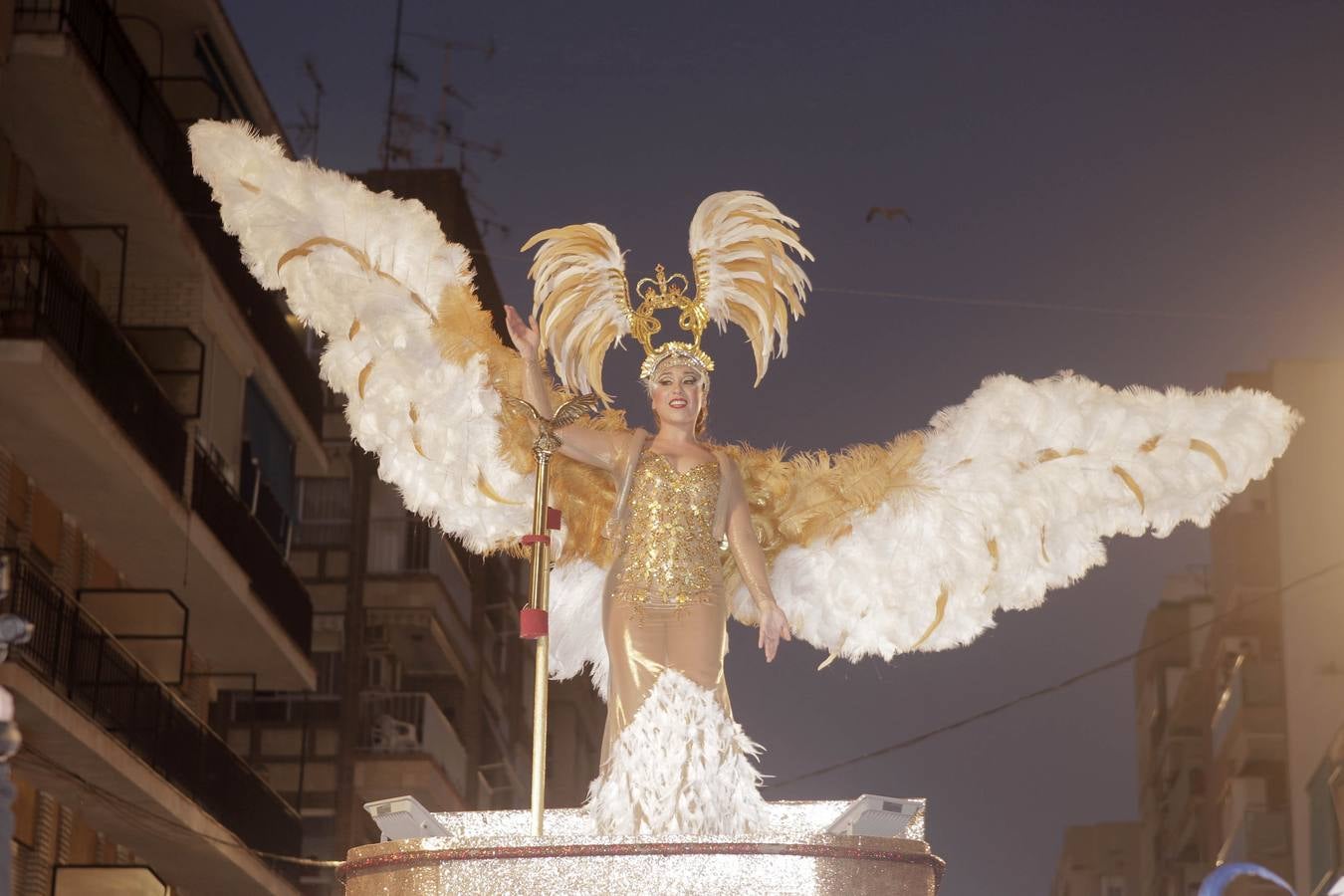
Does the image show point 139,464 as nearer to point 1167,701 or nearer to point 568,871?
point 568,871

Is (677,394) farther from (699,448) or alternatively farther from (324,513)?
(324,513)

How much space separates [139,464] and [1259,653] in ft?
76.9

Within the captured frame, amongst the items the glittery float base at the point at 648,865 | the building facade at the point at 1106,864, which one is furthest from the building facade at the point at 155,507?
the building facade at the point at 1106,864

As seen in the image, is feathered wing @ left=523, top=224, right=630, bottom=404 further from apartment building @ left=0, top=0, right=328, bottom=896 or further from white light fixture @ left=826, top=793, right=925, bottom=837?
apartment building @ left=0, top=0, right=328, bottom=896

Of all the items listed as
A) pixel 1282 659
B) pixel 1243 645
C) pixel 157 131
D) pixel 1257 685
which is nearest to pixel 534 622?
pixel 157 131

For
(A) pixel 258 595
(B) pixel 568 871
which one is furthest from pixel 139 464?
(B) pixel 568 871

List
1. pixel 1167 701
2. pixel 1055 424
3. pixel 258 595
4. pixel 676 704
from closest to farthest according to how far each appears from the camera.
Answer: pixel 676 704
pixel 1055 424
pixel 258 595
pixel 1167 701

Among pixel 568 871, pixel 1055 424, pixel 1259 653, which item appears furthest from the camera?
pixel 1259 653

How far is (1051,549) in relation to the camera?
30.9 ft

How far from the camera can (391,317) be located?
9109 millimetres

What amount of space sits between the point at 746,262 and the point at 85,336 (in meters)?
10.1

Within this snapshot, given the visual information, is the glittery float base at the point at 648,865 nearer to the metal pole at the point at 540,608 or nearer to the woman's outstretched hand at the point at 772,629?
the metal pole at the point at 540,608

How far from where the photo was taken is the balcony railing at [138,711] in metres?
17.6

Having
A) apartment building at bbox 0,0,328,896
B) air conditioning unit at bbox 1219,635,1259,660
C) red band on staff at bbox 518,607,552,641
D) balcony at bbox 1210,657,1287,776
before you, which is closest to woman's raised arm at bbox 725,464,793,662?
red band on staff at bbox 518,607,552,641
